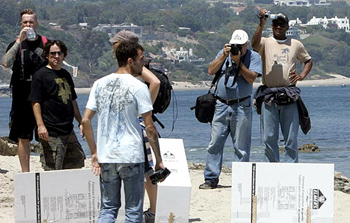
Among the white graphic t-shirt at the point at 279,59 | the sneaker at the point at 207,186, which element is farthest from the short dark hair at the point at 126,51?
the sneaker at the point at 207,186

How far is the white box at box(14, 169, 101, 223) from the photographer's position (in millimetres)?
6766

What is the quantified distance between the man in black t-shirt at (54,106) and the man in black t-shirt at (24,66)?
1.64 ft

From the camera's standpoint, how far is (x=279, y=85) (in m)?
8.95

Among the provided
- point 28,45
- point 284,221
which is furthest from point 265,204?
point 28,45

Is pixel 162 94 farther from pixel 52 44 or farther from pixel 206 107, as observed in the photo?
pixel 206 107

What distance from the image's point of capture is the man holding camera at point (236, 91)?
29.1 ft

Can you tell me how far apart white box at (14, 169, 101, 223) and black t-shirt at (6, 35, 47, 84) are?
174cm

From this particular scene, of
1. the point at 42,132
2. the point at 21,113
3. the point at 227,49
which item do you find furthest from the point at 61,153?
the point at 227,49

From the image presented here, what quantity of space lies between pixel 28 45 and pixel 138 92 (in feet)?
8.25

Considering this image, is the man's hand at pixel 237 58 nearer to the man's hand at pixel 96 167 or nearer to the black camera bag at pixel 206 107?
the black camera bag at pixel 206 107

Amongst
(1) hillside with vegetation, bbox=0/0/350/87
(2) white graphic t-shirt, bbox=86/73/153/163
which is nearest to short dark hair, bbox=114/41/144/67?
(2) white graphic t-shirt, bbox=86/73/153/163

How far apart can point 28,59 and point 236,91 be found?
2157 millimetres

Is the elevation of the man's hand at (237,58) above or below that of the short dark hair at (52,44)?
below

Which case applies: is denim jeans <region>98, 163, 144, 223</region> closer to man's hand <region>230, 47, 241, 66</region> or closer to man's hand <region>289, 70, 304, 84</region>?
man's hand <region>230, 47, 241, 66</region>
